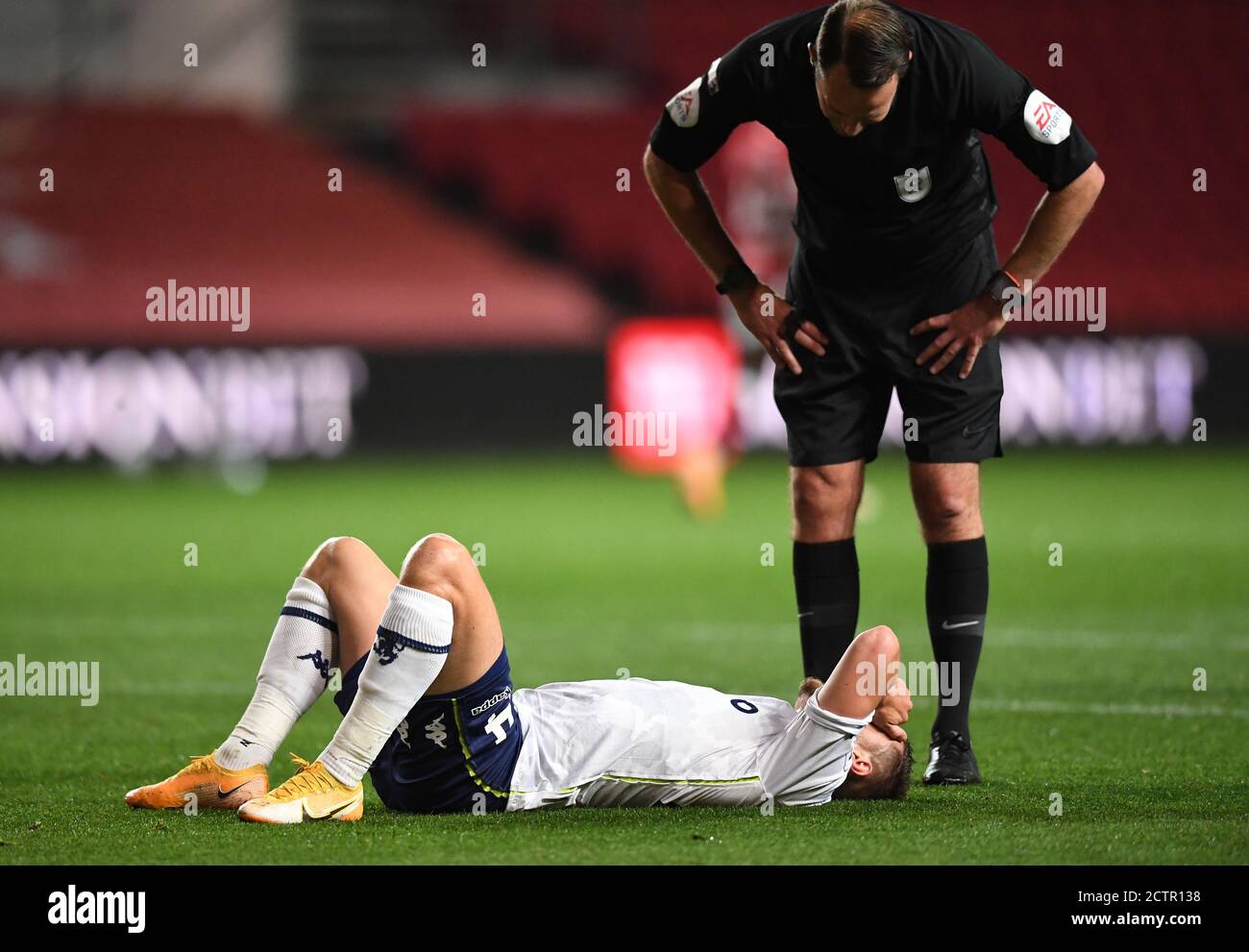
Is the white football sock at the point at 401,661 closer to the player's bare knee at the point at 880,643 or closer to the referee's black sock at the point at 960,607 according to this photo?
the player's bare knee at the point at 880,643

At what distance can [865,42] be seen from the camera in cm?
402

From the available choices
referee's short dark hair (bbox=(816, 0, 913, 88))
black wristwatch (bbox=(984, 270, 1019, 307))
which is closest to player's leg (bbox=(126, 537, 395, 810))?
referee's short dark hair (bbox=(816, 0, 913, 88))

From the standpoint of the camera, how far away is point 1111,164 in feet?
62.2

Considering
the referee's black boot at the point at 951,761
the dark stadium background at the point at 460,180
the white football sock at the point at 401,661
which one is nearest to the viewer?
the white football sock at the point at 401,661

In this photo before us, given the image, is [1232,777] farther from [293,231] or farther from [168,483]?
Result: [293,231]

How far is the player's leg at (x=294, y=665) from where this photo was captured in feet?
13.1

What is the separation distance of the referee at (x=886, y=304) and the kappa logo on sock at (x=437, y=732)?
116 cm

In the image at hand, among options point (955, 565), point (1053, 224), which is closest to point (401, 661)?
point (955, 565)

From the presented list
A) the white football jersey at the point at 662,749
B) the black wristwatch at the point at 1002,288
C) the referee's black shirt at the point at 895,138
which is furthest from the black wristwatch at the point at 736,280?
the white football jersey at the point at 662,749

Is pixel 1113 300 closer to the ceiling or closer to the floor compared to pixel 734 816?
closer to the ceiling

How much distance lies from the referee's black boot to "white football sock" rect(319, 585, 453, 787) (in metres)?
1.38

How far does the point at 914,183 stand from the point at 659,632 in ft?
10.4

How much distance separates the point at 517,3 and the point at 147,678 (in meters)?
14.5
